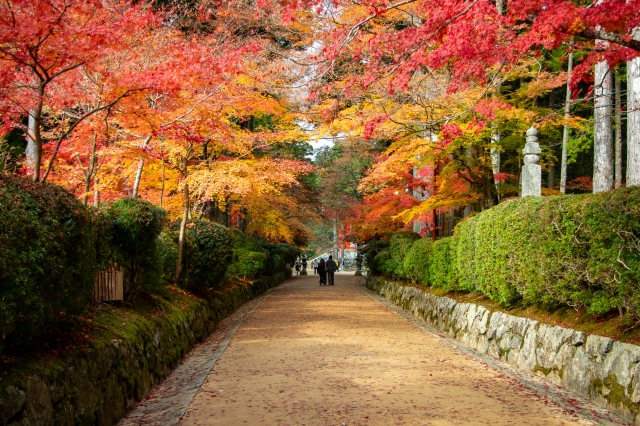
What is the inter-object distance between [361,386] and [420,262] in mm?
9474

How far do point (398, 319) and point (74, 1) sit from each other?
32.7 feet

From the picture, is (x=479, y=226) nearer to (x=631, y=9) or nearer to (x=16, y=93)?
(x=631, y=9)

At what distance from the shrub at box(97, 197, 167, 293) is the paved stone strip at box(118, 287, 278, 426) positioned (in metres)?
1.43

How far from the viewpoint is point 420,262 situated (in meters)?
15.7

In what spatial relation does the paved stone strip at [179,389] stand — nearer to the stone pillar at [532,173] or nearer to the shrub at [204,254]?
the shrub at [204,254]

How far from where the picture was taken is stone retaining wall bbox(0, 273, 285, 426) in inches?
146

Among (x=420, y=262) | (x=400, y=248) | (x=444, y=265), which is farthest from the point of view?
(x=400, y=248)

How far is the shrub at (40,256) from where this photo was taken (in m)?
3.87

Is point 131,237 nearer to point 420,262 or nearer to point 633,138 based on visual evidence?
point 420,262

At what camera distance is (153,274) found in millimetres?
9016

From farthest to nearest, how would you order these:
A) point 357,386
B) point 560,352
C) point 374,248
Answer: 1. point 374,248
2. point 560,352
3. point 357,386

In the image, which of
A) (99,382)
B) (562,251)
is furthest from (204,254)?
(562,251)

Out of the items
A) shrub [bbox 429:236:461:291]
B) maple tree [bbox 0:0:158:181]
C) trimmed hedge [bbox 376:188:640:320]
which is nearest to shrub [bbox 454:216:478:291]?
trimmed hedge [bbox 376:188:640:320]

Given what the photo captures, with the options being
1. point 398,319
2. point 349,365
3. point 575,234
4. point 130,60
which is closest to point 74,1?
point 130,60
